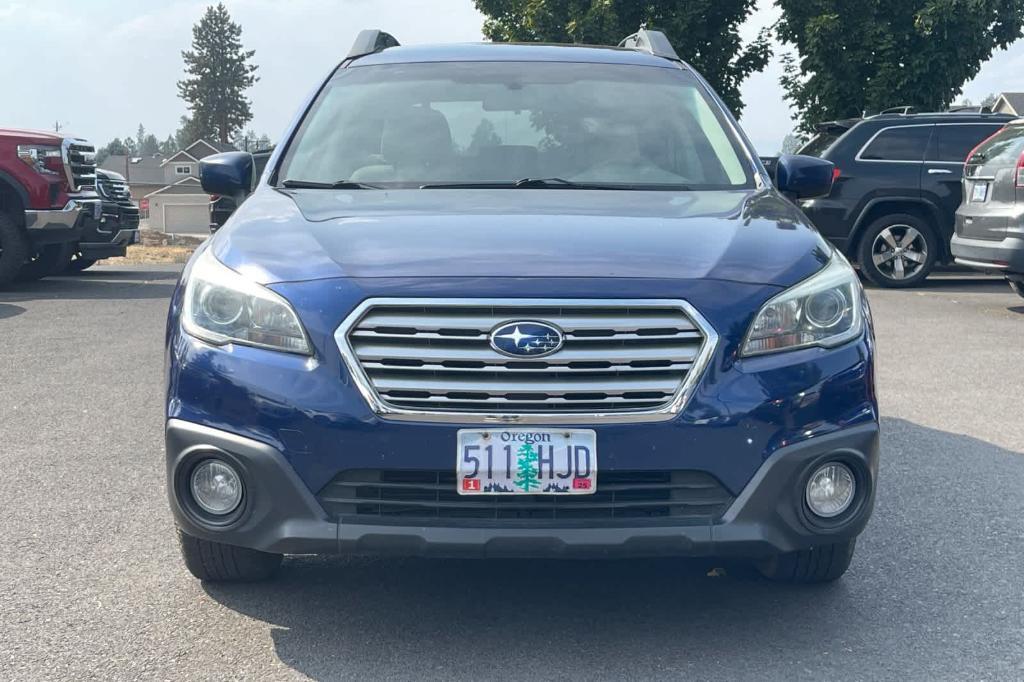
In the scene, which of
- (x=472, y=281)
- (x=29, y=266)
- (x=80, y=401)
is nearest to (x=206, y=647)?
(x=472, y=281)

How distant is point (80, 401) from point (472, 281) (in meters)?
4.70

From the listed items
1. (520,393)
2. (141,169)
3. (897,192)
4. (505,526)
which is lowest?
(141,169)

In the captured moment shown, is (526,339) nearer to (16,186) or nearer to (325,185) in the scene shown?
(325,185)

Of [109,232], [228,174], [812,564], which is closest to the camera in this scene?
[812,564]

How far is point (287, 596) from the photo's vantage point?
4.01 meters

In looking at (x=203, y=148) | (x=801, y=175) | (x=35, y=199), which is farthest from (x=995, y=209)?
(x=203, y=148)

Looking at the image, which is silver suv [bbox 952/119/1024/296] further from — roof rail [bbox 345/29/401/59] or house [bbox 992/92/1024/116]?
house [bbox 992/92/1024/116]

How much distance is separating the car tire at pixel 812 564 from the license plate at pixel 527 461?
912mm

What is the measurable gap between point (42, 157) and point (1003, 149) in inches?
390

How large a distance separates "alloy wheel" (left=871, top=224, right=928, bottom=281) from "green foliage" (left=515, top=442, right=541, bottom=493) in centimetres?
1167

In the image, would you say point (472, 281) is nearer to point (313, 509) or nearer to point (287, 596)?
point (313, 509)

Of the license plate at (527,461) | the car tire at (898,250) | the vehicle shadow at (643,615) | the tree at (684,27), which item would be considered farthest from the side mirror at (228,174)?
the tree at (684,27)

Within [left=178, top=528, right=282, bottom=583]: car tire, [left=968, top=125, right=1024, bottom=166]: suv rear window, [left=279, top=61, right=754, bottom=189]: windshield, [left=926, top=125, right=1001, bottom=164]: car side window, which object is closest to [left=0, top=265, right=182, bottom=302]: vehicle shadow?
[left=968, top=125, right=1024, bottom=166]: suv rear window

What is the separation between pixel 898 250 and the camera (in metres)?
14.3
